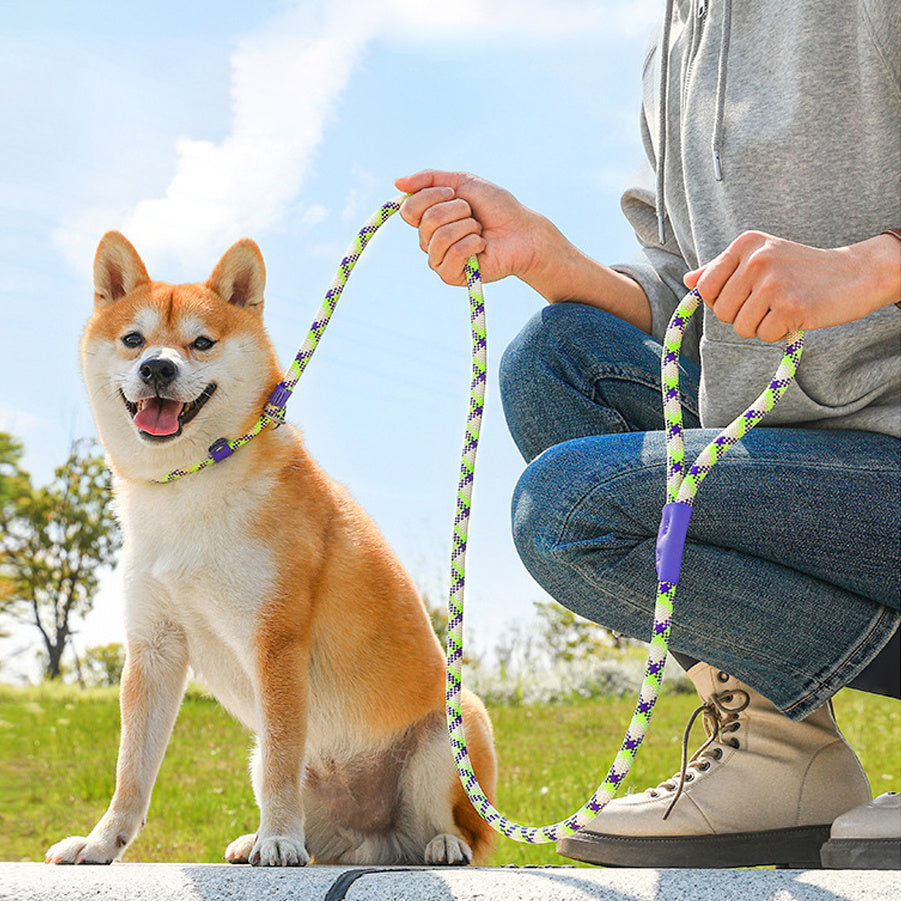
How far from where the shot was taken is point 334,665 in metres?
2.02

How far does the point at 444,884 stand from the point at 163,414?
3.49 feet

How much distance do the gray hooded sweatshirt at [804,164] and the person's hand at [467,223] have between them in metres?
0.34

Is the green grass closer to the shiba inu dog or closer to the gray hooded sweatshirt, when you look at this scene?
the shiba inu dog

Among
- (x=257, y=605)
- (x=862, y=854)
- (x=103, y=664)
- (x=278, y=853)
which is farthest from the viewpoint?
(x=103, y=664)

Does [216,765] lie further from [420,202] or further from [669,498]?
[669,498]

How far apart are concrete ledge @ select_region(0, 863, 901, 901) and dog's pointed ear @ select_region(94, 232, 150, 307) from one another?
1.22m

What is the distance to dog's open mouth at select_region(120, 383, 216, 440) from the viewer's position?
193 cm

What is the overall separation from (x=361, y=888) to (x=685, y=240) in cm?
138

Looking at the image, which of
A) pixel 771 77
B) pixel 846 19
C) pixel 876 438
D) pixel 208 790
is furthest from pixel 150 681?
pixel 208 790

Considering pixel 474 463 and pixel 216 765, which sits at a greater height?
pixel 474 463

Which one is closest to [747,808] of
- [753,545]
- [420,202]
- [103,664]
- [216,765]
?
[753,545]

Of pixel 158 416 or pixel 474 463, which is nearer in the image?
pixel 474 463

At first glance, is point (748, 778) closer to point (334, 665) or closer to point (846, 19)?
point (334, 665)

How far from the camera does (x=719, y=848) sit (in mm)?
1771
